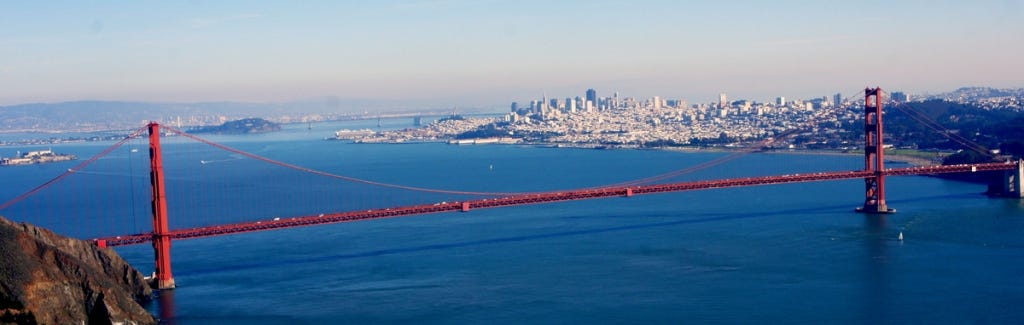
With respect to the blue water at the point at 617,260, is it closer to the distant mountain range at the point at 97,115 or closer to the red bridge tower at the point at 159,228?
the red bridge tower at the point at 159,228

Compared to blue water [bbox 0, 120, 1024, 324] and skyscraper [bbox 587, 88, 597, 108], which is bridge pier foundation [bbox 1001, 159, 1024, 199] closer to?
blue water [bbox 0, 120, 1024, 324]

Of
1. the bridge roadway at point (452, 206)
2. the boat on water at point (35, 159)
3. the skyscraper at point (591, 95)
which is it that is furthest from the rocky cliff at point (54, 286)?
the skyscraper at point (591, 95)

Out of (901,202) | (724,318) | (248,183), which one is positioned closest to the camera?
(724,318)

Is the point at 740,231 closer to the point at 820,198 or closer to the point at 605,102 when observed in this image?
the point at 820,198

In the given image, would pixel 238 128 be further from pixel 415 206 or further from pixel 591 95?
pixel 415 206

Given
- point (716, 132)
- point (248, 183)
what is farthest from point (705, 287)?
point (716, 132)

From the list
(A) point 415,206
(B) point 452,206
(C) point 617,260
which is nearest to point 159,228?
(B) point 452,206
